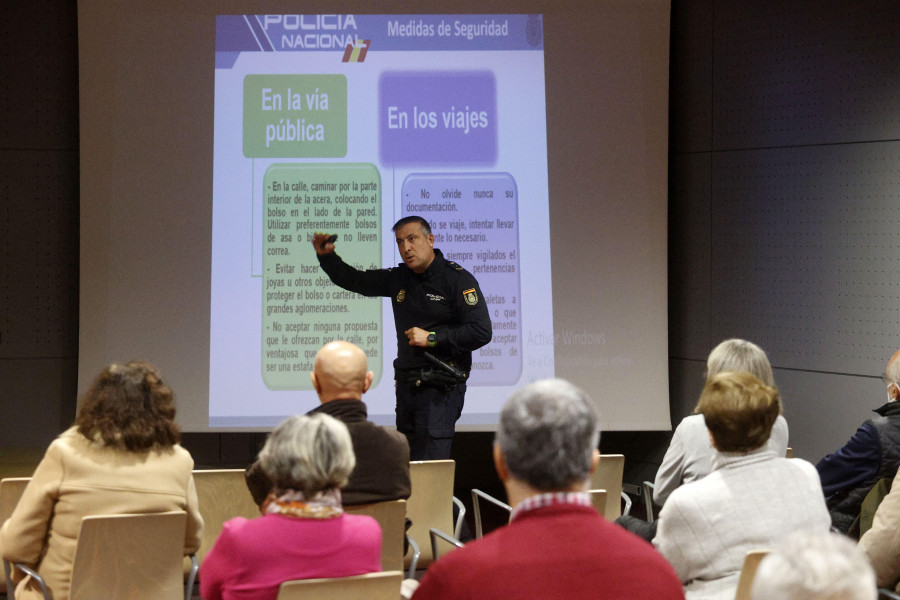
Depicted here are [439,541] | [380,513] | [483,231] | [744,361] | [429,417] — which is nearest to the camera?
[380,513]

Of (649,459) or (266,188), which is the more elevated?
(266,188)

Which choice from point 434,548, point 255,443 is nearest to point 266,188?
point 255,443

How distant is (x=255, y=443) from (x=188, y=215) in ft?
5.18

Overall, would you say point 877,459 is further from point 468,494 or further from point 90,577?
point 468,494

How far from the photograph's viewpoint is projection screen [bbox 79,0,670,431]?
5.61 meters

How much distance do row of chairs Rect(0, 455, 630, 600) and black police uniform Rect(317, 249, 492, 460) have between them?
891mm

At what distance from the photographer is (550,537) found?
1.45 m

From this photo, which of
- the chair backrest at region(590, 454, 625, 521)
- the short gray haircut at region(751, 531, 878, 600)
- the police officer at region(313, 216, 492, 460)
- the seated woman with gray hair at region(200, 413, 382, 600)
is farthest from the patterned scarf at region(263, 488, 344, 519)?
the police officer at region(313, 216, 492, 460)

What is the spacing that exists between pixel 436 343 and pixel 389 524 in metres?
1.97

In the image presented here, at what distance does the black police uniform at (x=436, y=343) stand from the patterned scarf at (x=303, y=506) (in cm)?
260

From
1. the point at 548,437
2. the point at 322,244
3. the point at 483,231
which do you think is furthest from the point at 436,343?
the point at 548,437

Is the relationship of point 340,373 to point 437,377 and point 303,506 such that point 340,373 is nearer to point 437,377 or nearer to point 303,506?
point 303,506

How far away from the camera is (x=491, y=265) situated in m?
5.72

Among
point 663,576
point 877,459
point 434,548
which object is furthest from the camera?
point 434,548
